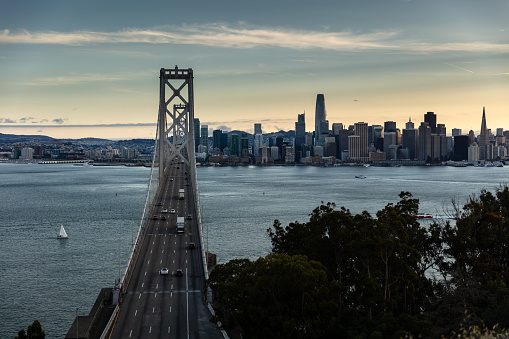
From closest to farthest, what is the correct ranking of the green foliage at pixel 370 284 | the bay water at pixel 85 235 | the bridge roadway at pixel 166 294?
the green foliage at pixel 370 284, the bridge roadway at pixel 166 294, the bay water at pixel 85 235

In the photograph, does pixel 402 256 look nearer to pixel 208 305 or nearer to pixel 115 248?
pixel 208 305

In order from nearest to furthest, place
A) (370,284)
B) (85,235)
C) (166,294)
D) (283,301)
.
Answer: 1. (283,301)
2. (370,284)
3. (166,294)
4. (85,235)

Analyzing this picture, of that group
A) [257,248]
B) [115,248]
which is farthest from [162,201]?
[257,248]

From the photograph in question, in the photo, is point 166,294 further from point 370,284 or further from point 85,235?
point 85,235

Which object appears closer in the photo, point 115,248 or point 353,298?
point 353,298

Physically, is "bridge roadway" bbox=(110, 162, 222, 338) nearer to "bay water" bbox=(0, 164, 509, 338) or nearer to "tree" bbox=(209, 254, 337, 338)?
"tree" bbox=(209, 254, 337, 338)

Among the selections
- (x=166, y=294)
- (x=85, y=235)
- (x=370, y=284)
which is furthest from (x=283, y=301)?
(x=85, y=235)

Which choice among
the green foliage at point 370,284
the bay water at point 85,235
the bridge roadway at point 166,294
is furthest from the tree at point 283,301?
the bay water at point 85,235

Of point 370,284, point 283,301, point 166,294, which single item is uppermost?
point 370,284

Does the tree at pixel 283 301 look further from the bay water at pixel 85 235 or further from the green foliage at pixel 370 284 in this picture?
the bay water at pixel 85 235
